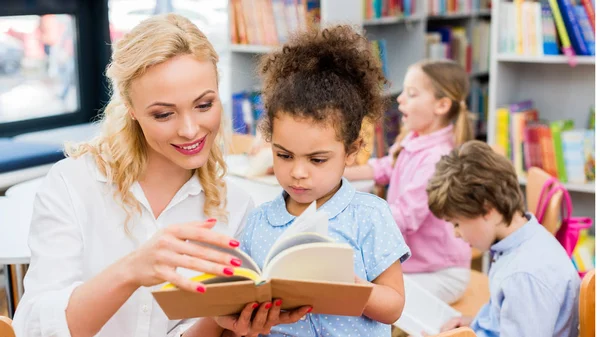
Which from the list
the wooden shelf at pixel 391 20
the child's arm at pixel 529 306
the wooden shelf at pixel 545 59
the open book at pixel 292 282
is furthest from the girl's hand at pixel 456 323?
the wooden shelf at pixel 391 20

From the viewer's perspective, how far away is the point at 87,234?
1.52 m

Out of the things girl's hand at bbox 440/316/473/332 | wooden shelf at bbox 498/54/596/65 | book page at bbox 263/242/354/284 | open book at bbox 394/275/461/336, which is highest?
wooden shelf at bbox 498/54/596/65

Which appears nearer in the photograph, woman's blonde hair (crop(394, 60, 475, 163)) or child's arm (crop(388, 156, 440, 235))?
child's arm (crop(388, 156, 440, 235))

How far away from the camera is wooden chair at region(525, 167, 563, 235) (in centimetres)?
234

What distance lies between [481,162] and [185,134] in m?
0.92

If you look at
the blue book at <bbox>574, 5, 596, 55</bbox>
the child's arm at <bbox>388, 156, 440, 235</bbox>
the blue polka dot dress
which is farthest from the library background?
the blue polka dot dress

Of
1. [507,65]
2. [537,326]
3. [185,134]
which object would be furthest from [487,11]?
[185,134]

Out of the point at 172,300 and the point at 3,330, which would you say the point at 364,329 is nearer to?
the point at 172,300

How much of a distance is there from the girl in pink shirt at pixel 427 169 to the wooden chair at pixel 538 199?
285 millimetres

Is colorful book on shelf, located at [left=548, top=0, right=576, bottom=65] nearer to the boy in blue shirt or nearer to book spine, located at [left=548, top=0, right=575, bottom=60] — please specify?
book spine, located at [left=548, top=0, right=575, bottom=60]

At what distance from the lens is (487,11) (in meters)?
5.38

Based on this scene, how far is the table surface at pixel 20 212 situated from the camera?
6.19 feet

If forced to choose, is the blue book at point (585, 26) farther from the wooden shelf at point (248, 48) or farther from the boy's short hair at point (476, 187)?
the wooden shelf at point (248, 48)

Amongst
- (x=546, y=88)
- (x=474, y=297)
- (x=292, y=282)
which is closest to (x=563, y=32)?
(x=546, y=88)
